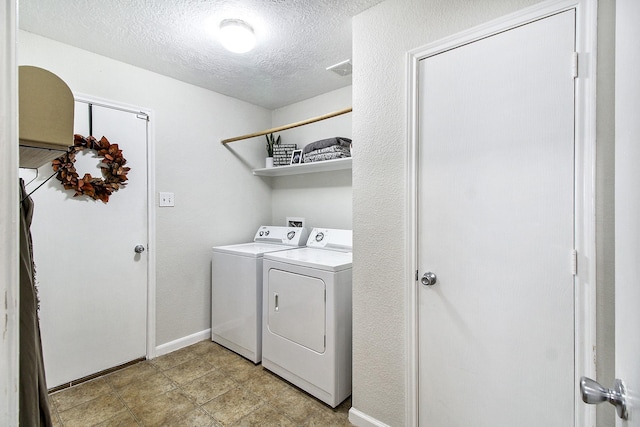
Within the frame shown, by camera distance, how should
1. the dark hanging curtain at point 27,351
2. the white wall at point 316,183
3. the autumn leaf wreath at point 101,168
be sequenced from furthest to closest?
1. the white wall at point 316,183
2. the autumn leaf wreath at point 101,168
3. the dark hanging curtain at point 27,351

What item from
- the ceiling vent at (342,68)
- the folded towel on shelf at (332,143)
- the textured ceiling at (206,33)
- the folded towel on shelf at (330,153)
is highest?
the textured ceiling at (206,33)

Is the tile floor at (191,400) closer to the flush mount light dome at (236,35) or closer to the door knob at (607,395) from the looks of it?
the door knob at (607,395)

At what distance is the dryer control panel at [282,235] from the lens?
2879 millimetres

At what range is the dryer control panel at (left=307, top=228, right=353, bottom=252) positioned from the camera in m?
2.48

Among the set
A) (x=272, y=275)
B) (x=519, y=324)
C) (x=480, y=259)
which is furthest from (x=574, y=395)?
(x=272, y=275)

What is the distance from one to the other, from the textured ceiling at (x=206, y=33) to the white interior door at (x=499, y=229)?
826mm

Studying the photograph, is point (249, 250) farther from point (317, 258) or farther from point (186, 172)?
point (186, 172)

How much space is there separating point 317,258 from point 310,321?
1.43ft

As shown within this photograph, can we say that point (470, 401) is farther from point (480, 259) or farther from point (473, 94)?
point (473, 94)

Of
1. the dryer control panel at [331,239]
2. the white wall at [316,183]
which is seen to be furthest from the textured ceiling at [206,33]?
the dryer control panel at [331,239]

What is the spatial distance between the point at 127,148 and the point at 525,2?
8.73ft

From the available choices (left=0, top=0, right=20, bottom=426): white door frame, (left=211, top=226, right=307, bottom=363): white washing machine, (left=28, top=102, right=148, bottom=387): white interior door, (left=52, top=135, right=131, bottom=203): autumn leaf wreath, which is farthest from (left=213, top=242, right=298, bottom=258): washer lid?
(left=0, top=0, right=20, bottom=426): white door frame

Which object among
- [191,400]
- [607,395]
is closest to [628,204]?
[607,395]

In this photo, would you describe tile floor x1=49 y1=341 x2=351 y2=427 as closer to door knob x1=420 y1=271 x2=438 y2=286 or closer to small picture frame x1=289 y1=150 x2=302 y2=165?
door knob x1=420 y1=271 x2=438 y2=286
